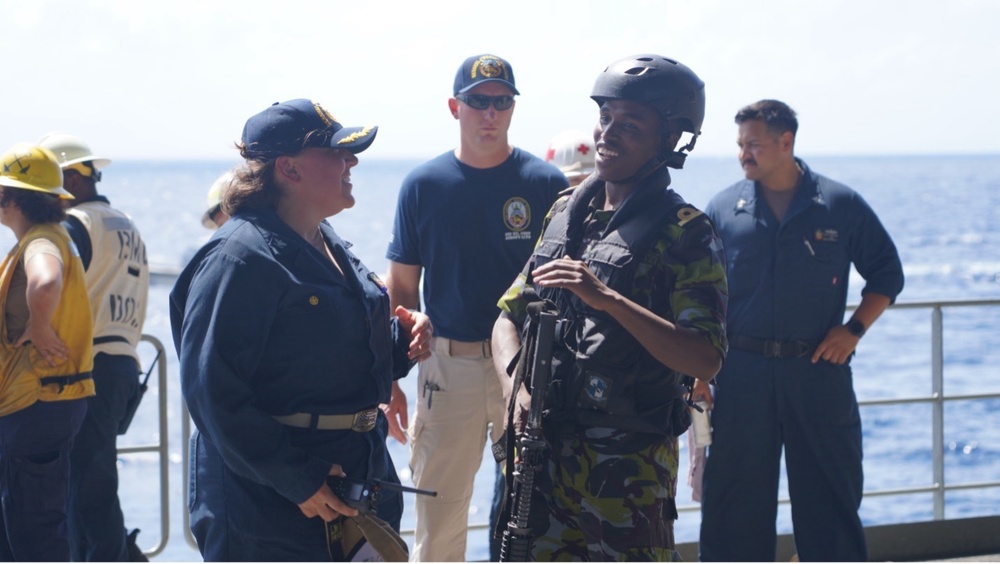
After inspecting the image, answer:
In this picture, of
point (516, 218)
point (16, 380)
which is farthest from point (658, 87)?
point (16, 380)

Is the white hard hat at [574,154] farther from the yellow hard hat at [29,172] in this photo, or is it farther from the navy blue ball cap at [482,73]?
the yellow hard hat at [29,172]

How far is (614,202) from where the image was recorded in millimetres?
3568

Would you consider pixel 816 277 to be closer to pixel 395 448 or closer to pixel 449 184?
pixel 449 184

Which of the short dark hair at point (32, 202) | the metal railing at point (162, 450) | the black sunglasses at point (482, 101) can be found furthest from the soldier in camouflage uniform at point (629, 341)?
the metal railing at point (162, 450)

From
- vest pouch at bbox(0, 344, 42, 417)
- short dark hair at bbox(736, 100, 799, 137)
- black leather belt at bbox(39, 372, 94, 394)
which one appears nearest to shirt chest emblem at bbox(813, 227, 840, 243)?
short dark hair at bbox(736, 100, 799, 137)

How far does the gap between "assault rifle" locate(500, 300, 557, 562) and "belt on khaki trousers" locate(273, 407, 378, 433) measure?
43 cm

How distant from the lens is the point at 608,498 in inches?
130

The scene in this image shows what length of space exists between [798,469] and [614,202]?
243cm

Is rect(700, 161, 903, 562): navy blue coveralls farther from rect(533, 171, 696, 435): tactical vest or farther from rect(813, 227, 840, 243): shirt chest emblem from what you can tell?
rect(533, 171, 696, 435): tactical vest

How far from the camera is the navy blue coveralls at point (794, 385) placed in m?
5.37

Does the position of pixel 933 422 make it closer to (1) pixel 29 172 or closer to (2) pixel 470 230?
(2) pixel 470 230

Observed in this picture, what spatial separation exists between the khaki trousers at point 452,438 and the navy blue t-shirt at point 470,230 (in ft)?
0.40

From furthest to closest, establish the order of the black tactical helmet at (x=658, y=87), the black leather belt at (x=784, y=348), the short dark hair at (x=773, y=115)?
the short dark hair at (x=773, y=115)
the black leather belt at (x=784, y=348)
the black tactical helmet at (x=658, y=87)

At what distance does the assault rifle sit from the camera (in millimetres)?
3289
